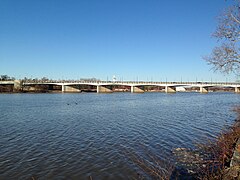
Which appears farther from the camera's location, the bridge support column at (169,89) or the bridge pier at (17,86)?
the bridge support column at (169,89)

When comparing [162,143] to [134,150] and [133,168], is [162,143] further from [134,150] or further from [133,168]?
[133,168]

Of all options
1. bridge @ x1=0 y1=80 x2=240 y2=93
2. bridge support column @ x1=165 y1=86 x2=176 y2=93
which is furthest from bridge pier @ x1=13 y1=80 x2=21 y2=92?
bridge support column @ x1=165 y1=86 x2=176 y2=93

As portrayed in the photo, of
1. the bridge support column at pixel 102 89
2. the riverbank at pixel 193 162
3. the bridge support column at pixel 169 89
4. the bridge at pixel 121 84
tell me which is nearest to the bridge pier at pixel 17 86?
the bridge at pixel 121 84

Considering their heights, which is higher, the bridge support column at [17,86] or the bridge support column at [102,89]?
the bridge support column at [17,86]

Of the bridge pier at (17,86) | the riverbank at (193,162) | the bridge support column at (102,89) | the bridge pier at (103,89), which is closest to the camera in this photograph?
the riverbank at (193,162)

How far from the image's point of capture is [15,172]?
9.82m

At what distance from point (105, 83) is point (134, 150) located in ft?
371

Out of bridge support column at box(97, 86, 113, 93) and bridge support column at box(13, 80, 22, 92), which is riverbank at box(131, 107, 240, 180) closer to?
bridge support column at box(97, 86, 113, 93)

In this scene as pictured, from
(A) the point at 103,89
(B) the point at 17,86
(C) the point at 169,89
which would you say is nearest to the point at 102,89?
(A) the point at 103,89

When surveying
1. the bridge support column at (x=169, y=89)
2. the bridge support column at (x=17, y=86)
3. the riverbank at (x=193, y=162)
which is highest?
the bridge support column at (x=17, y=86)

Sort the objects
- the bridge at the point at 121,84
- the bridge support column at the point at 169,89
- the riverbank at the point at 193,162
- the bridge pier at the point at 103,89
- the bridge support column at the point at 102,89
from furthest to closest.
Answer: the bridge support column at the point at 169,89 → the bridge pier at the point at 103,89 → the bridge support column at the point at 102,89 → the bridge at the point at 121,84 → the riverbank at the point at 193,162

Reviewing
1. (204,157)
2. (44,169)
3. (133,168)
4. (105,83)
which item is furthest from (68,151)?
(105,83)

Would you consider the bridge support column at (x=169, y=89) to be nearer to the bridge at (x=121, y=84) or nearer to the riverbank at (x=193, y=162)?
the bridge at (x=121, y=84)

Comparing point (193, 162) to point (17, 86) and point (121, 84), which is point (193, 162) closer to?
point (121, 84)
